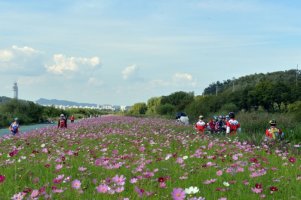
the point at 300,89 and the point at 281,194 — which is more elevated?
the point at 300,89

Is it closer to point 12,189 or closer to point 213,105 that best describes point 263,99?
point 213,105

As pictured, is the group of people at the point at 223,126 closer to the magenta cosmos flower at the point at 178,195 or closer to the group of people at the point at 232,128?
the group of people at the point at 232,128

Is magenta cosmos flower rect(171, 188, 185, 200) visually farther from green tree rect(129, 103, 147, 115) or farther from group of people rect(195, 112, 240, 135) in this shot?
green tree rect(129, 103, 147, 115)

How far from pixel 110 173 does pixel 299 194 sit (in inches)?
78.2

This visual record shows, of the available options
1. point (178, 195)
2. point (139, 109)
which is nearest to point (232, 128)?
point (178, 195)

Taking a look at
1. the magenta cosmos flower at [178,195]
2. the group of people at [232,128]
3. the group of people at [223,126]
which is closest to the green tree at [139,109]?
the group of people at [223,126]

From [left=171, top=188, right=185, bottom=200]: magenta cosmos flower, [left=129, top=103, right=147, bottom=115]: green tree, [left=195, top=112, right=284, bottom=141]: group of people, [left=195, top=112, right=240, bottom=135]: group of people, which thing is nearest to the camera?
[left=171, top=188, right=185, bottom=200]: magenta cosmos flower

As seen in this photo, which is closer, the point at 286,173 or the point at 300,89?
the point at 286,173

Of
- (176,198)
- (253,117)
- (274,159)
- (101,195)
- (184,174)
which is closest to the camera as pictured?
(176,198)

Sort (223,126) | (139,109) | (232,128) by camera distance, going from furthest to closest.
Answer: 1. (139,109)
2. (223,126)
3. (232,128)

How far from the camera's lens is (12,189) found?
358 centimetres

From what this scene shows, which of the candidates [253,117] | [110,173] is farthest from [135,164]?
[253,117]

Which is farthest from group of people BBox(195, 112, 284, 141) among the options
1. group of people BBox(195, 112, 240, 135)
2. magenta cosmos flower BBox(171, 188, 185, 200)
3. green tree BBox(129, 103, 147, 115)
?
green tree BBox(129, 103, 147, 115)

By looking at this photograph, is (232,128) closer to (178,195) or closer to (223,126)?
(223,126)
